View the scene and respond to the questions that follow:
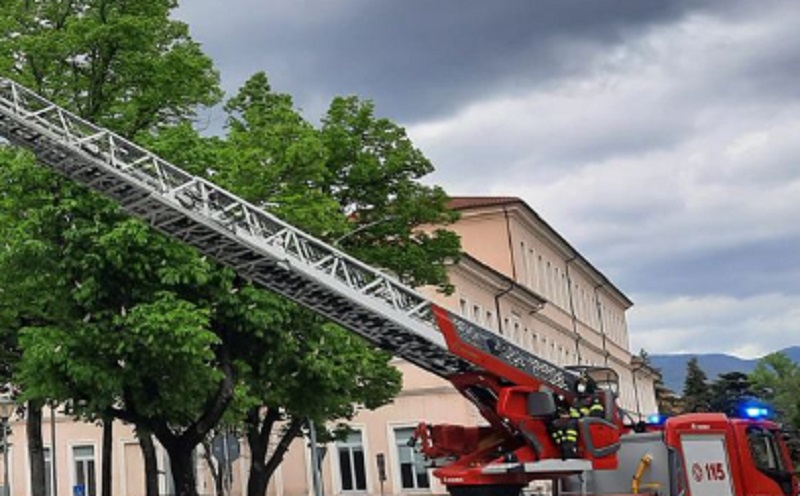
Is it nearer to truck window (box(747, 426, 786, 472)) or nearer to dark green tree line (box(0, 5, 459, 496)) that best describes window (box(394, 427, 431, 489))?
dark green tree line (box(0, 5, 459, 496))

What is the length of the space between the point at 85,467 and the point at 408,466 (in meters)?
15.2

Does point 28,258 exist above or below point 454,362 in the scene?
above

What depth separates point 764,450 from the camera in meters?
14.3

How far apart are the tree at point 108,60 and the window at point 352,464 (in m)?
22.2

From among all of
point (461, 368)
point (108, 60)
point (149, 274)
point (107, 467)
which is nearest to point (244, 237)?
point (461, 368)

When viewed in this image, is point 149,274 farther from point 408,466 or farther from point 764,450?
point 408,466

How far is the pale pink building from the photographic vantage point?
41312 millimetres

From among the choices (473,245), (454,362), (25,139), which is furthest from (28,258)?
(473,245)

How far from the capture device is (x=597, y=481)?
13781mm

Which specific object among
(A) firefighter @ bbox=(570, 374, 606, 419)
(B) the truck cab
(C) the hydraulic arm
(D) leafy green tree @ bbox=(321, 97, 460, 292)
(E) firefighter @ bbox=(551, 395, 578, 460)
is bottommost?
(B) the truck cab

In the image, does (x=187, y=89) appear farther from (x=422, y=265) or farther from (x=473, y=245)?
(x=473, y=245)

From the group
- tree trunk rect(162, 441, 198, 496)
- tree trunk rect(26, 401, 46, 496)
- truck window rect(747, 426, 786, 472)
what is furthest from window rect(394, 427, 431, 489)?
truck window rect(747, 426, 786, 472)

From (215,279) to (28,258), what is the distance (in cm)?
325

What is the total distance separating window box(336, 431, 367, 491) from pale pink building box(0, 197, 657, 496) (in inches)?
1.6
